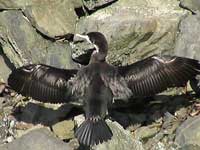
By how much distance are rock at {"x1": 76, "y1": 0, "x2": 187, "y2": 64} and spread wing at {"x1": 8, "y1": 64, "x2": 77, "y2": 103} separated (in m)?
0.84

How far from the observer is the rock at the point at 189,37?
12.2 metres

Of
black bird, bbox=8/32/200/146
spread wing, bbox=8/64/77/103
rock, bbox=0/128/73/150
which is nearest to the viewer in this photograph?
rock, bbox=0/128/73/150

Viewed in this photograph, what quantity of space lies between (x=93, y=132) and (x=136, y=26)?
6.36ft

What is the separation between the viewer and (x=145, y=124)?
12062 millimetres

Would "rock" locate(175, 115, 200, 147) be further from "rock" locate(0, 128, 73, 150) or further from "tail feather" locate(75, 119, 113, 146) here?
"rock" locate(0, 128, 73, 150)

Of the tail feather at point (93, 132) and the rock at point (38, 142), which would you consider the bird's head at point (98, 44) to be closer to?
the tail feather at point (93, 132)

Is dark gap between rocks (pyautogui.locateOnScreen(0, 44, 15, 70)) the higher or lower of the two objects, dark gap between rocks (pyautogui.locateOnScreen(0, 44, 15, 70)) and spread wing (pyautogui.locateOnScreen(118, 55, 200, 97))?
the higher

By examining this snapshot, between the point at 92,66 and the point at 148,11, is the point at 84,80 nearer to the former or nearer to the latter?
the point at 92,66

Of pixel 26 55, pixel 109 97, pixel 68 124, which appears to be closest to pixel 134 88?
pixel 109 97

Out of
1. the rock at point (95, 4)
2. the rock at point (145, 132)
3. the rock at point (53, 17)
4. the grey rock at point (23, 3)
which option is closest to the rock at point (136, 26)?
the rock at point (95, 4)

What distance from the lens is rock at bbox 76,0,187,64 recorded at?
39.5 feet

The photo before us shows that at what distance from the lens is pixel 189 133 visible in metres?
11.2

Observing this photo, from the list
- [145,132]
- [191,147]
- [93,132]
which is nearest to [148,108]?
[145,132]

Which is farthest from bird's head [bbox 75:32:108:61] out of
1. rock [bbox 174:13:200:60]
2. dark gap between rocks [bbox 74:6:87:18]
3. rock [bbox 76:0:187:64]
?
rock [bbox 174:13:200:60]
